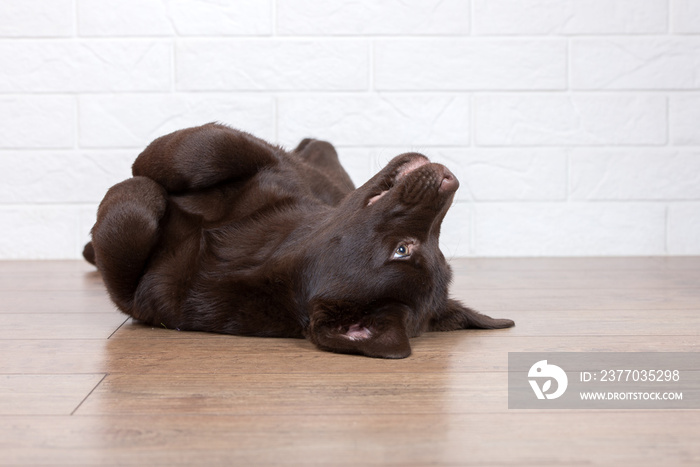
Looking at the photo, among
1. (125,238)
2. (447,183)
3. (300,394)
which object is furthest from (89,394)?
(447,183)

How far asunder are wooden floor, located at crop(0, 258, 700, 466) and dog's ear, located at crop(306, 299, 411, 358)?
0.04 metres

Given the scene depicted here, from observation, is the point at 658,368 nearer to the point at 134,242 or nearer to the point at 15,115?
the point at 134,242

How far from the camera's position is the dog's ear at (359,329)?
1918 millimetres

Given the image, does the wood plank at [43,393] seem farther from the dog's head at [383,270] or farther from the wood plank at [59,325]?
the dog's head at [383,270]

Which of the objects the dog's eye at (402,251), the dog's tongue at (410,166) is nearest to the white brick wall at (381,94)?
the dog's tongue at (410,166)

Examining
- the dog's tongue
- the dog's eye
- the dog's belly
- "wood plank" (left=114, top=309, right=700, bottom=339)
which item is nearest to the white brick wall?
"wood plank" (left=114, top=309, right=700, bottom=339)

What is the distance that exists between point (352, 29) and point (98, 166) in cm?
137

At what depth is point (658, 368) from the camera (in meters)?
1.79

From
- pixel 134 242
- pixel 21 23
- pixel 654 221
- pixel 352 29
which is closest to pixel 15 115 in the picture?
pixel 21 23

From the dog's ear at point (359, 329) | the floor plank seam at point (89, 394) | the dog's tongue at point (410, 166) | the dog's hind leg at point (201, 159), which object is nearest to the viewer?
the floor plank seam at point (89, 394)

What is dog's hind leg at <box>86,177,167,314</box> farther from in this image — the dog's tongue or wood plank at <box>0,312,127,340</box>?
the dog's tongue

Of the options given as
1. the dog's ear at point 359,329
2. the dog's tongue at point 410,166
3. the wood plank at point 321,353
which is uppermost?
the dog's tongue at point 410,166

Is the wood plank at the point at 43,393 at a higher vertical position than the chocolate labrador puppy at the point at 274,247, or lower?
lower

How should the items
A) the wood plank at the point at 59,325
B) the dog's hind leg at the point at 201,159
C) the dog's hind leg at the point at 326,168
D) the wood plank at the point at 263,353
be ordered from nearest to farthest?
the wood plank at the point at 263,353 < the wood plank at the point at 59,325 < the dog's hind leg at the point at 201,159 < the dog's hind leg at the point at 326,168
